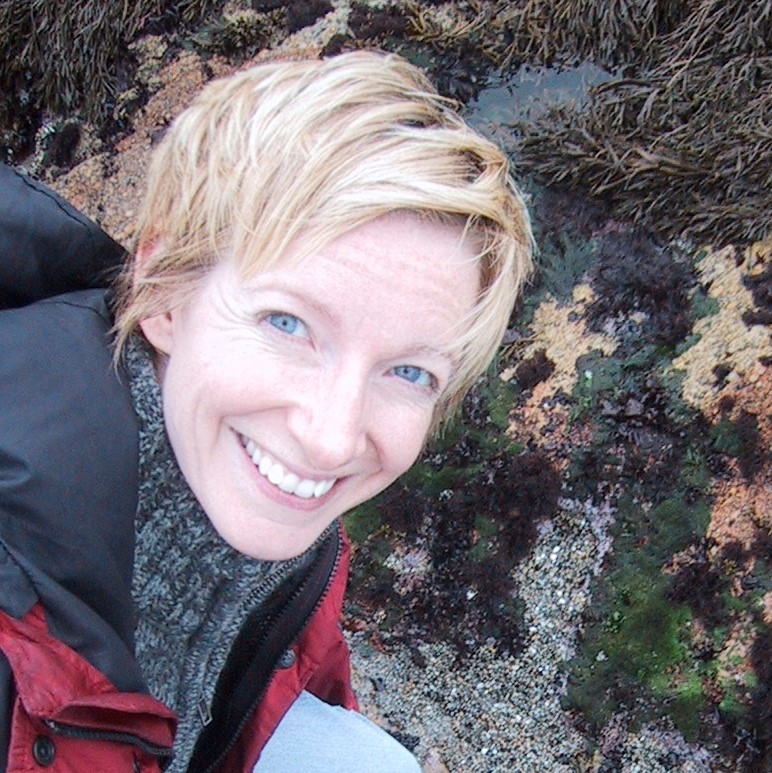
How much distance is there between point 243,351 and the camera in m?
1.82

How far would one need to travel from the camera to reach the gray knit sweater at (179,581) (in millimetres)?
2098

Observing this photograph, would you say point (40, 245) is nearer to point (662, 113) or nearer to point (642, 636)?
point (642, 636)

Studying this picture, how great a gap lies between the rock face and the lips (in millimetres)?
2409

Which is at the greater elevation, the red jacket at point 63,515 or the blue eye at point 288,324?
the blue eye at point 288,324

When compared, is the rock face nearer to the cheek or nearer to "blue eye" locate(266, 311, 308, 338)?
the cheek

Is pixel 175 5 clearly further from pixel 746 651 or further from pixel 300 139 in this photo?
pixel 746 651

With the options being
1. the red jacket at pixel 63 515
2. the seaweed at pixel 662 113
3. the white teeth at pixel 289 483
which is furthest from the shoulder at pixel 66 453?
the seaweed at pixel 662 113

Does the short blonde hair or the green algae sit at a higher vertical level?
the short blonde hair

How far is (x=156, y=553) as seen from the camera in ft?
7.39

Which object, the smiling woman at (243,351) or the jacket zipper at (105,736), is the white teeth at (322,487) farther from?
the jacket zipper at (105,736)

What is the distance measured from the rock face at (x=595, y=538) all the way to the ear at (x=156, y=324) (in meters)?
2.47

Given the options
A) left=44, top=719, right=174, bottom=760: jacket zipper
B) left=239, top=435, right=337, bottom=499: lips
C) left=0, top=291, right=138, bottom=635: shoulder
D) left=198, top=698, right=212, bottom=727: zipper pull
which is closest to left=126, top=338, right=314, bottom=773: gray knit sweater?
left=198, top=698, right=212, bottom=727: zipper pull

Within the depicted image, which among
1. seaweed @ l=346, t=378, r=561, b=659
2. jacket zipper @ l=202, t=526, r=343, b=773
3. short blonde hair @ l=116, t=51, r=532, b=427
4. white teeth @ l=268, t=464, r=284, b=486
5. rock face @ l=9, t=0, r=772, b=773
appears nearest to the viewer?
short blonde hair @ l=116, t=51, r=532, b=427

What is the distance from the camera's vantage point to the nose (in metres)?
1.80
